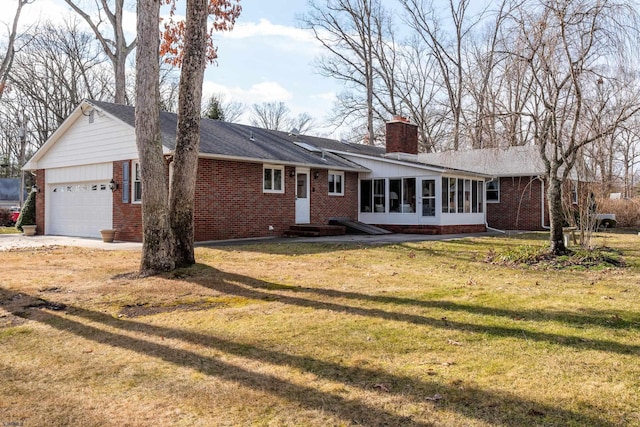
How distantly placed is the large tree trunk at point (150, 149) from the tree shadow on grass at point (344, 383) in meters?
3.45

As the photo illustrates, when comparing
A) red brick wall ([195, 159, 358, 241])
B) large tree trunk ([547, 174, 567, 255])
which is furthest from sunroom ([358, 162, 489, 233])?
large tree trunk ([547, 174, 567, 255])

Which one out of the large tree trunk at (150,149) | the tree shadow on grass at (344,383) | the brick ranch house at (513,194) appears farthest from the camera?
the brick ranch house at (513,194)

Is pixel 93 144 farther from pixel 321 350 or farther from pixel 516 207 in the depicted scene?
pixel 516 207

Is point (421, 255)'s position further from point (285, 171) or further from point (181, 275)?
point (285, 171)

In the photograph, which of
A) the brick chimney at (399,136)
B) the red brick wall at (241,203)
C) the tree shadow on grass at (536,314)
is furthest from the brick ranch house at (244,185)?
the tree shadow on grass at (536,314)

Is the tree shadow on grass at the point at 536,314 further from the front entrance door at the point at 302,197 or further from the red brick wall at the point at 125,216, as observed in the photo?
the front entrance door at the point at 302,197

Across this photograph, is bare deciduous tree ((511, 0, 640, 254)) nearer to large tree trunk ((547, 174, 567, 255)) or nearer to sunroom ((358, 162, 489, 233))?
large tree trunk ((547, 174, 567, 255))

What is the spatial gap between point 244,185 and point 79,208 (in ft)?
22.3

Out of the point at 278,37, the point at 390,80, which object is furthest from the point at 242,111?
the point at 278,37

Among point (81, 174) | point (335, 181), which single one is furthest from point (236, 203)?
point (81, 174)

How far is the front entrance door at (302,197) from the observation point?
17.8 meters

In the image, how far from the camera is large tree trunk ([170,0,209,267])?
880 cm

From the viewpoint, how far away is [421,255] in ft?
36.4

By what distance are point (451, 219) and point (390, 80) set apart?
18.6 metres
